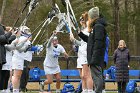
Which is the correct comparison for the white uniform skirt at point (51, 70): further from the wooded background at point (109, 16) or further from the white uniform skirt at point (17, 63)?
the wooded background at point (109, 16)

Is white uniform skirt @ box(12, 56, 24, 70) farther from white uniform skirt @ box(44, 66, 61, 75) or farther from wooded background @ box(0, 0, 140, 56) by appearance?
wooded background @ box(0, 0, 140, 56)

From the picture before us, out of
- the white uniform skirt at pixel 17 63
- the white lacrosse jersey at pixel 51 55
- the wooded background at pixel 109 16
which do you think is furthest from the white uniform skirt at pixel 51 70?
the wooded background at pixel 109 16

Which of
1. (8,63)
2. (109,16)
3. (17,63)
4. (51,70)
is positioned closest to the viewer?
(8,63)

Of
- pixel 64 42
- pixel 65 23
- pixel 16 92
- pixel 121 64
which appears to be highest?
pixel 64 42

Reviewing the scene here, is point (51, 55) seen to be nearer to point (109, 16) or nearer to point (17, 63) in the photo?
point (17, 63)

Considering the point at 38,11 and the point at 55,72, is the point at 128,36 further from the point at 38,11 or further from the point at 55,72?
the point at 55,72

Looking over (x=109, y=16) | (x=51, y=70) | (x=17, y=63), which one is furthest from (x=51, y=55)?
(x=109, y=16)

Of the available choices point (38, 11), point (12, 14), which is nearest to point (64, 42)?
point (38, 11)

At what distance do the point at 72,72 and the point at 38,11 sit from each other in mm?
17583

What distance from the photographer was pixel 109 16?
3619 cm

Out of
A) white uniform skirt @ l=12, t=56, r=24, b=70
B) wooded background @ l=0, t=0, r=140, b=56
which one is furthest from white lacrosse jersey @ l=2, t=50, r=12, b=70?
wooded background @ l=0, t=0, r=140, b=56

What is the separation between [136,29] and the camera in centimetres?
3925

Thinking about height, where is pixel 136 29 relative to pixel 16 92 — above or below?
above

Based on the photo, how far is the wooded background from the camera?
3484 cm
